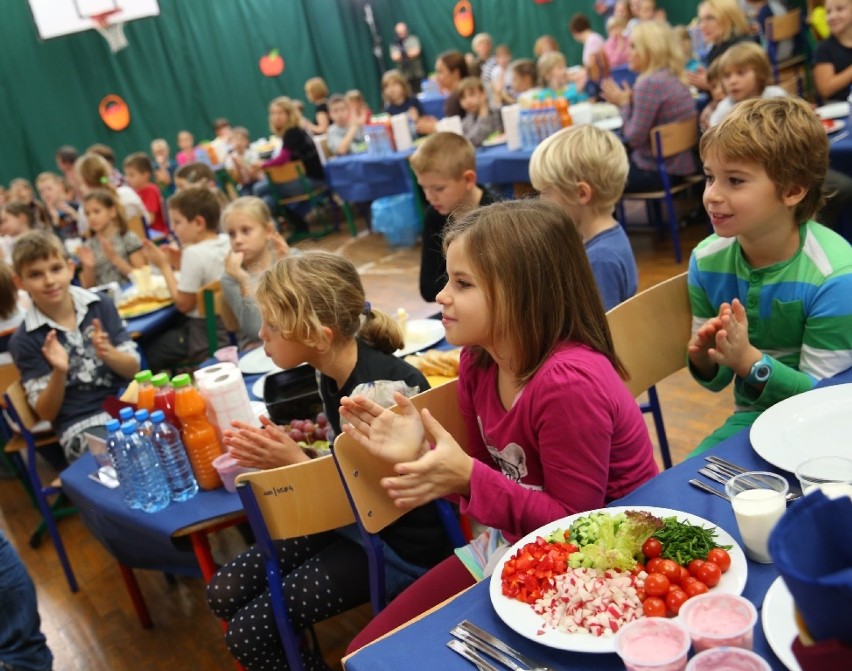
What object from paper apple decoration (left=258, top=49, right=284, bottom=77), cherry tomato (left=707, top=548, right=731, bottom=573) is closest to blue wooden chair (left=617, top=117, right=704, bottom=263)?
cherry tomato (left=707, top=548, right=731, bottom=573)

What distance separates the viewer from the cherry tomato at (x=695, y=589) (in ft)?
3.53

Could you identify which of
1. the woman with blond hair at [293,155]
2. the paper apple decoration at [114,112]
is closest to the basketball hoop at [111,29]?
the paper apple decoration at [114,112]

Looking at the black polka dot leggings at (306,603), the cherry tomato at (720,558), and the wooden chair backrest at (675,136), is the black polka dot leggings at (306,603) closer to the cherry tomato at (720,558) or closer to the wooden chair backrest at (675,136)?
the cherry tomato at (720,558)

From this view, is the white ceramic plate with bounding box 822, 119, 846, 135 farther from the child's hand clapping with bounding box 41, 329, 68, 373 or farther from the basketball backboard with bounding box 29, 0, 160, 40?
the basketball backboard with bounding box 29, 0, 160, 40

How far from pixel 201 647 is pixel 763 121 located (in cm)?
244

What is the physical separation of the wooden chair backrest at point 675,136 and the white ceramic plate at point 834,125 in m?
1.10

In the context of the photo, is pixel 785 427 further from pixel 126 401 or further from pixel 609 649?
pixel 126 401

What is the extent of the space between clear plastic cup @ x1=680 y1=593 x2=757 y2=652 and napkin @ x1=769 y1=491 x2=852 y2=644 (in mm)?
266

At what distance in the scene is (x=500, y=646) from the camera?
1.12m

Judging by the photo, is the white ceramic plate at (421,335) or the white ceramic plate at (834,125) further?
the white ceramic plate at (834,125)

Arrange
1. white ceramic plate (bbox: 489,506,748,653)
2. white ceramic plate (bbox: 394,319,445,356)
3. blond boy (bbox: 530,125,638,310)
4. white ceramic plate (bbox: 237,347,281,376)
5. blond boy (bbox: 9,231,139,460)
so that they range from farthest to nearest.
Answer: blond boy (bbox: 9,231,139,460) < white ceramic plate (bbox: 237,347,281,376) < white ceramic plate (bbox: 394,319,445,356) < blond boy (bbox: 530,125,638,310) < white ceramic plate (bbox: 489,506,748,653)

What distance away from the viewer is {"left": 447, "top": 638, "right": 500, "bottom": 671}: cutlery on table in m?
1.09

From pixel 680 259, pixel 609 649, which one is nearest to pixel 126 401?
pixel 609 649

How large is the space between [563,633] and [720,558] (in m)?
0.24
